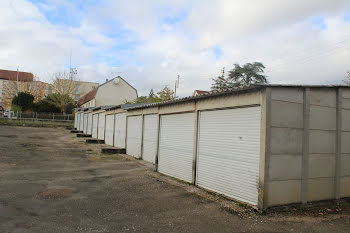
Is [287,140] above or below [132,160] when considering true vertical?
above

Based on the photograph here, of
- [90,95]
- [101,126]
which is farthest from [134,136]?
[90,95]

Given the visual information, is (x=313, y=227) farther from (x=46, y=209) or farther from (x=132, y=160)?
(x=132, y=160)

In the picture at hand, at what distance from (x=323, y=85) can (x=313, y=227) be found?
3.68 m

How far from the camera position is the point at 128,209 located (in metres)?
6.53

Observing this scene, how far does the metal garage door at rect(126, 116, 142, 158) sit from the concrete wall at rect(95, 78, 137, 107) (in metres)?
31.8

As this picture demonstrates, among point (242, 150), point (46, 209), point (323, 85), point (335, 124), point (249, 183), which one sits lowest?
point (46, 209)

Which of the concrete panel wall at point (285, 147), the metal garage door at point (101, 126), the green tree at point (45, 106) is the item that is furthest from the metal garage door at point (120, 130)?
the green tree at point (45, 106)

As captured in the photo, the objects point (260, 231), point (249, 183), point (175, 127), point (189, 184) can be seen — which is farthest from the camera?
point (175, 127)

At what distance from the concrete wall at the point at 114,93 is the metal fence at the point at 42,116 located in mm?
6167

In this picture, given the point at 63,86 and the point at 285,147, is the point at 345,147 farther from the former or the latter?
the point at 63,86

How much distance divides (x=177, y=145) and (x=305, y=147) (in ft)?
16.5

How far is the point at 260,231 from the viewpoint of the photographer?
17.3 ft

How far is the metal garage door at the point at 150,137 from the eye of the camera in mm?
13931

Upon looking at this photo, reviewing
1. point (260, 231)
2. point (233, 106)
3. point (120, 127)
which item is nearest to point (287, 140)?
point (233, 106)
